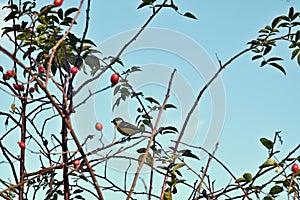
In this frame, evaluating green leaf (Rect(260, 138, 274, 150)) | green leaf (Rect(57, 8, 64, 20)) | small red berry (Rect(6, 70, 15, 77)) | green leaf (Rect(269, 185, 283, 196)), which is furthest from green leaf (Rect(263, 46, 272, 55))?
small red berry (Rect(6, 70, 15, 77))

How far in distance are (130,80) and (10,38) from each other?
37 centimetres

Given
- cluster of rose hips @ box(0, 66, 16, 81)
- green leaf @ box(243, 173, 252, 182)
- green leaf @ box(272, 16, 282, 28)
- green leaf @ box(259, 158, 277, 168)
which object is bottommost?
green leaf @ box(243, 173, 252, 182)

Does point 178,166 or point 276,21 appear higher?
point 276,21

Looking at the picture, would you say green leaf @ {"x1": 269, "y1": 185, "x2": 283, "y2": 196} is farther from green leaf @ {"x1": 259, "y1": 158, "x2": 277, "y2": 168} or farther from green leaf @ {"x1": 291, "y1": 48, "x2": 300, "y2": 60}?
green leaf @ {"x1": 291, "y1": 48, "x2": 300, "y2": 60}

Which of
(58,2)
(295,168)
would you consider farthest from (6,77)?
(295,168)

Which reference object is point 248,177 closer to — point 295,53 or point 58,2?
point 295,53

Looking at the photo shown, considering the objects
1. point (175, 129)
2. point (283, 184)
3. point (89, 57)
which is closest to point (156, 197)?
point (175, 129)

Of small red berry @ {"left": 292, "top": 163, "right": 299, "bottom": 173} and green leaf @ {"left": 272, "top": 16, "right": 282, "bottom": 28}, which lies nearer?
small red berry @ {"left": 292, "top": 163, "right": 299, "bottom": 173}

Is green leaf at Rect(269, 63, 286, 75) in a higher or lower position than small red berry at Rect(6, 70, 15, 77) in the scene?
lower

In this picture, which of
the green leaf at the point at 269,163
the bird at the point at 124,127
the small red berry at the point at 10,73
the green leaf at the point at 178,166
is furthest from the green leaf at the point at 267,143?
the small red berry at the point at 10,73

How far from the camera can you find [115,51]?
1372 mm

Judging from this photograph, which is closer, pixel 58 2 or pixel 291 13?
pixel 58 2

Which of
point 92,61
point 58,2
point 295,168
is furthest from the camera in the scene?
point 92,61

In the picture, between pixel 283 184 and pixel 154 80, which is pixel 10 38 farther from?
pixel 283 184
